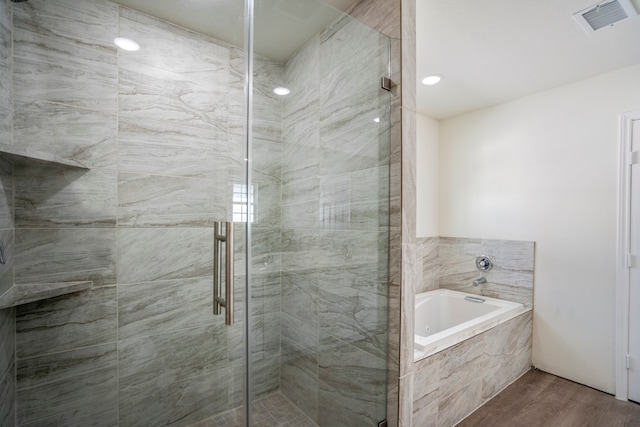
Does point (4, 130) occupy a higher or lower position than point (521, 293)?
higher

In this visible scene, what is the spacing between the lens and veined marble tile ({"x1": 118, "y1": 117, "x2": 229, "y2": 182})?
1615 millimetres

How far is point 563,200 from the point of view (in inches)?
94.2

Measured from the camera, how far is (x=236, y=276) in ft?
3.84

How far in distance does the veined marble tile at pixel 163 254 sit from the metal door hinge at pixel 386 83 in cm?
134

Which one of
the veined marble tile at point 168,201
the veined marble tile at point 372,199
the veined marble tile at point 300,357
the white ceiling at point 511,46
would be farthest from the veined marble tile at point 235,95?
the veined marble tile at point 300,357

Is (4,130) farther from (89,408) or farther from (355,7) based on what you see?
(355,7)

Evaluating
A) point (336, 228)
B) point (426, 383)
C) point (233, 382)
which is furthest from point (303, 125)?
point (233, 382)

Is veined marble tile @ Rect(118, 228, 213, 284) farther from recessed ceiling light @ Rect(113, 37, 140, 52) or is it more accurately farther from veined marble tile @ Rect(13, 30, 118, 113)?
recessed ceiling light @ Rect(113, 37, 140, 52)

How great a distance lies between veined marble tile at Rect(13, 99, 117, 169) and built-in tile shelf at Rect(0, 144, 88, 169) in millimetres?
110

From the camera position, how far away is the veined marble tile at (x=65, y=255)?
137cm

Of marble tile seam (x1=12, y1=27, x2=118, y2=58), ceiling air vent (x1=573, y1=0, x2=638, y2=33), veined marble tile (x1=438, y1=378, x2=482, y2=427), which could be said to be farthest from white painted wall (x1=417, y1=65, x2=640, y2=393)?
marble tile seam (x1=12, y1=27, x2=118, y2=58)

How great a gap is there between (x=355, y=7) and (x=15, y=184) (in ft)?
6.38

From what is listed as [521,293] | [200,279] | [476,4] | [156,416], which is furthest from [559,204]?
[156,416]

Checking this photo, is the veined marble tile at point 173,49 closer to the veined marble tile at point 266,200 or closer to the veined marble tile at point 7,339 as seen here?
the veined marble tile at point 266,200
